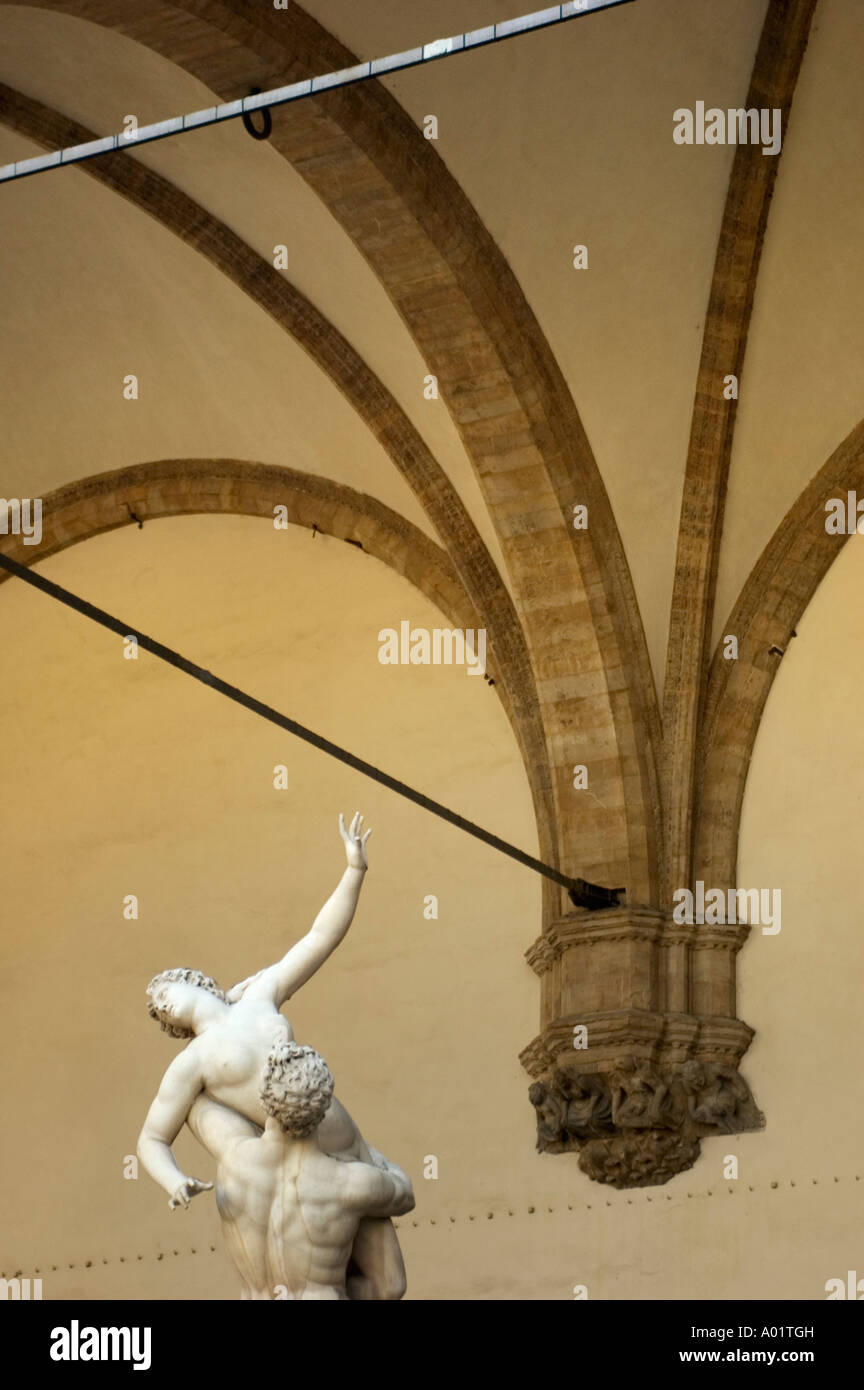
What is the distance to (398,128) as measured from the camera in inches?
425

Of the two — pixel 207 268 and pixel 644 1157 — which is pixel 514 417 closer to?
pixel 207 268

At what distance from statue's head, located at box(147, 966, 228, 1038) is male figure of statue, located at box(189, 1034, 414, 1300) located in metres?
0.42

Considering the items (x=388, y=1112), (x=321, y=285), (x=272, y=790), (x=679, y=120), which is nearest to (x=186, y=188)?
(x=321, y=285)

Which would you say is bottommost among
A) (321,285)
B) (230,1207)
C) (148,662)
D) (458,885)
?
(230,1207)

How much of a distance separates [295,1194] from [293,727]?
134 inches

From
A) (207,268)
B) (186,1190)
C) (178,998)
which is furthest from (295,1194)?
(207,268)

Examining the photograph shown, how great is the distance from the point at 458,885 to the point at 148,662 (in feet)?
8.81

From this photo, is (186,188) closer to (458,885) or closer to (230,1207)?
Answer: (458,885)

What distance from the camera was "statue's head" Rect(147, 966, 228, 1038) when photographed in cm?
727

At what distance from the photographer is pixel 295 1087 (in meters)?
6.70

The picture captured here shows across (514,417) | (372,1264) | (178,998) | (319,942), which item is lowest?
(372,1264)

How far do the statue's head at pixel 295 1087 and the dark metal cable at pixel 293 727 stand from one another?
2.07 m

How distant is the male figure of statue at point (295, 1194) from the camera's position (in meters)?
6.72

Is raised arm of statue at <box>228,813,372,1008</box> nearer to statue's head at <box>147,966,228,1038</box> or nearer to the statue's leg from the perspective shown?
statue's head at <box>147,966,228,1038</box>
